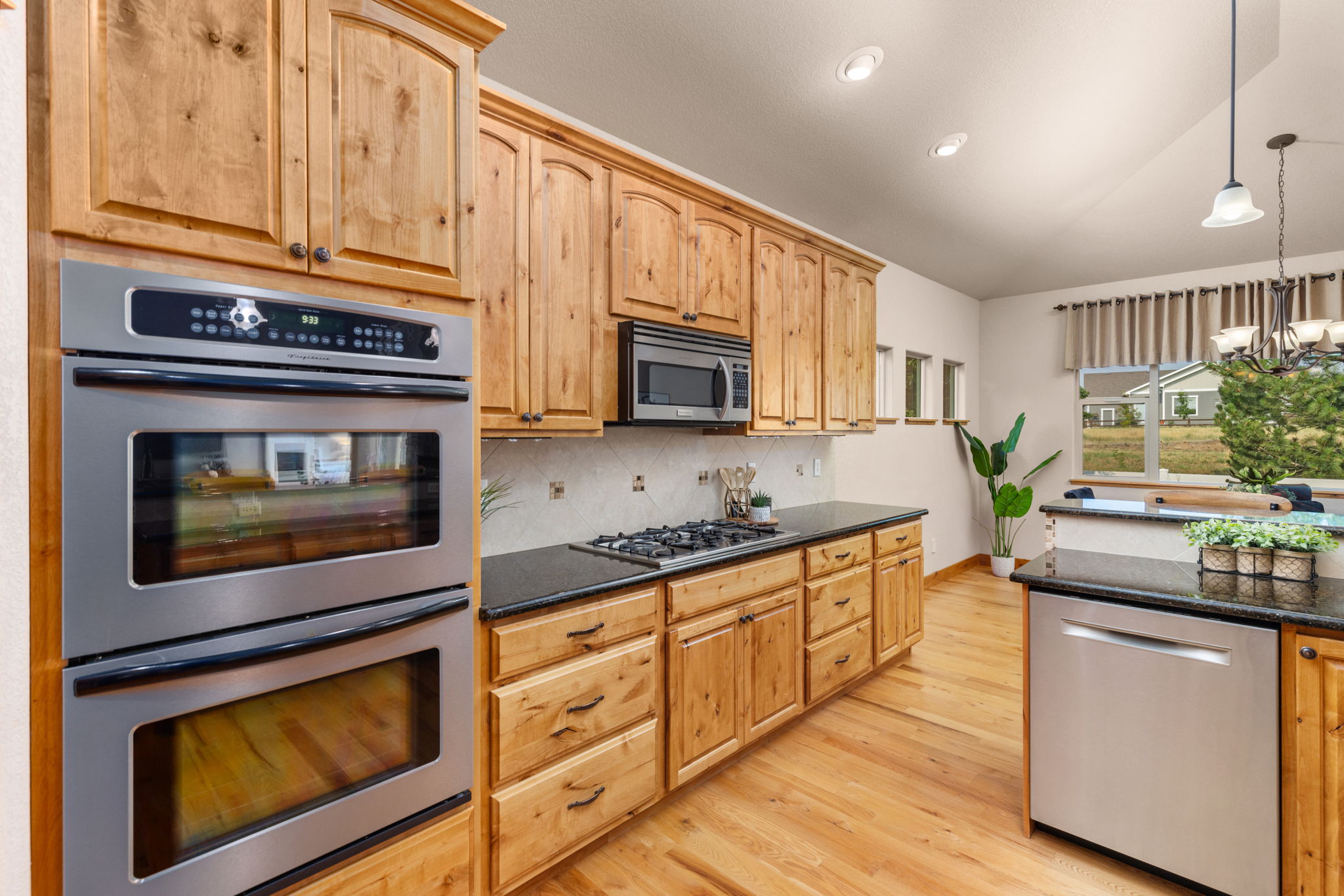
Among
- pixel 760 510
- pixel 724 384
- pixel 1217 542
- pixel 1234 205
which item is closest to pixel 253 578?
pixel 724 384

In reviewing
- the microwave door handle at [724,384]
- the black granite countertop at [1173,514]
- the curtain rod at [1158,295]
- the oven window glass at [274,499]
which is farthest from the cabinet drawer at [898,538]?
the curtain rod at [1158,295]

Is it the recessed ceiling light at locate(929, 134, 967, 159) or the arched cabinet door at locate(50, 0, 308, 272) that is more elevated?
the recessed ceiling light at locate(929, 134, 967, 159)

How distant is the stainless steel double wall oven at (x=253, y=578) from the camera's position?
3.52ft

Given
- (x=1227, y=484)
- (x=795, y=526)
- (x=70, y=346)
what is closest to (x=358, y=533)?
(x=70, y=346)

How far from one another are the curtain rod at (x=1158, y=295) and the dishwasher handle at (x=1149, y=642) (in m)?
4.77

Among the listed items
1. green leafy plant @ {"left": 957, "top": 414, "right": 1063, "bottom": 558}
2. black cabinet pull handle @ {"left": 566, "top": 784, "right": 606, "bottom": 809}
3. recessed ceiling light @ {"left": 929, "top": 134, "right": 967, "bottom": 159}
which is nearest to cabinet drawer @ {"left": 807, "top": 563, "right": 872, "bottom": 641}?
black cabinet pull handle @ {"left": 566, "top": 784, "right": 606, "bottom": 809}

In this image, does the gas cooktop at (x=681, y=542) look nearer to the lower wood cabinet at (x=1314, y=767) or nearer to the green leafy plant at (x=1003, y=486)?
the lower wood cabinet at (x=1314, y=767)

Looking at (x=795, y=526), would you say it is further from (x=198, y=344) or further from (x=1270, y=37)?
(x=1270, y=37)

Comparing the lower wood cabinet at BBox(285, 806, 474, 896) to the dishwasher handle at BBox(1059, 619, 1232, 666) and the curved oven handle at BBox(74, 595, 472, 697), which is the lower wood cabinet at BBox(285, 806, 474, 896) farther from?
the dishwasher handle at BBox(1059, 619, 1232, 666)

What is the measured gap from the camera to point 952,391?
6.04 meters

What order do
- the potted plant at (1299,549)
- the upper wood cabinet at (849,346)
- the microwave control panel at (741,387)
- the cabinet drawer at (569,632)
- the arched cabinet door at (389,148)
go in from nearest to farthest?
1. the arched cabinet door at (389,148)
2. the cabinet drawer at (569,632)
3. the potted plant at (1299,549)
4. the microwave control panel at (741,387)
5. the upper wood cabinet at (849,346)

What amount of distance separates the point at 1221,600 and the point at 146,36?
2.92 meters

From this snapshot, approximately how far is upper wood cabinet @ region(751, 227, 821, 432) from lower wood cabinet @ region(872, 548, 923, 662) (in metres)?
0.94

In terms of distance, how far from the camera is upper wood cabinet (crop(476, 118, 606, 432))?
1.98m
